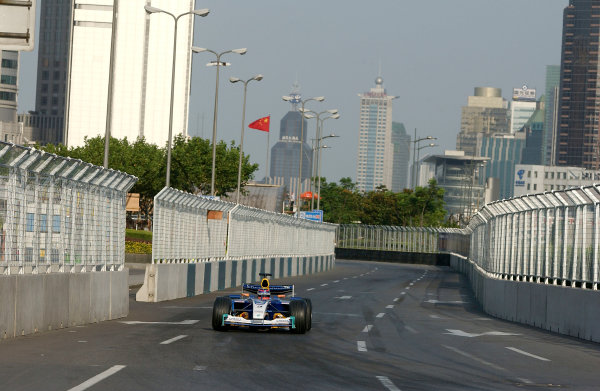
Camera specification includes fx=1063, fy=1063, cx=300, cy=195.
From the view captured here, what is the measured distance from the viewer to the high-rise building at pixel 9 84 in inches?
7298

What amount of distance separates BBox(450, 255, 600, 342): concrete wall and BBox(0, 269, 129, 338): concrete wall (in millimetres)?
9328

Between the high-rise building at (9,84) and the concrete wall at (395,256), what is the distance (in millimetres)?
94803

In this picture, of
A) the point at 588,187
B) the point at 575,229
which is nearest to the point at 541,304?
the point at 575,229

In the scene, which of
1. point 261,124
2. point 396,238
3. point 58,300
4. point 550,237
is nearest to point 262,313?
point 58,300

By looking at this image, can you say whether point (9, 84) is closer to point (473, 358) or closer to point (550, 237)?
point (550, 237)

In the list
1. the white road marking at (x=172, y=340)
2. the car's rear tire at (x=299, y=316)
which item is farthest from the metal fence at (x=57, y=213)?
the car's rear tire at (x=299, y=316)

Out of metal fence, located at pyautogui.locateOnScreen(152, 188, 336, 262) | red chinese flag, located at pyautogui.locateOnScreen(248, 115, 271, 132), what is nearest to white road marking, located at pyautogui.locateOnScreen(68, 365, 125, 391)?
metal fence, located at pyautogui.locateOnScreen(152, 188, 336, 262)

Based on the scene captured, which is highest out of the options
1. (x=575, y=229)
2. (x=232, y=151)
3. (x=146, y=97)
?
(x=146, y=97)

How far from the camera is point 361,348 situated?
16500 millimetres

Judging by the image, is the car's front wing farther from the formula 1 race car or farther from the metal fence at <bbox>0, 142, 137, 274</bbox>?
the metal fence at <bbox>0, 142, 137, 274</bbox>

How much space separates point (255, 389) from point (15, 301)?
6666 mm

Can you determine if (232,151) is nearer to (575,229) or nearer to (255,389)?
(575,229)

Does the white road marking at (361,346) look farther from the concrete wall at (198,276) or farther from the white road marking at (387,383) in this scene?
the concrete wall at (198,276)

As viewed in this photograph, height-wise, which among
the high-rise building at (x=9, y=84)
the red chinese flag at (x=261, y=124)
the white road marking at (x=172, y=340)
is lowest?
the white road marking at (x=172, y=340)
